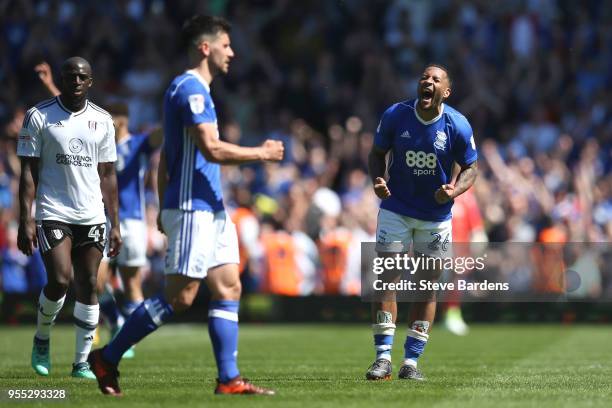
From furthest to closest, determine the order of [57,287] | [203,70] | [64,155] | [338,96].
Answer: [338,96]
[57,287]
[64,155]
[203,70]

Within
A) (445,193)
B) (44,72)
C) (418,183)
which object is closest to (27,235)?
(44,72)

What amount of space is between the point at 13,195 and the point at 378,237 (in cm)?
1475

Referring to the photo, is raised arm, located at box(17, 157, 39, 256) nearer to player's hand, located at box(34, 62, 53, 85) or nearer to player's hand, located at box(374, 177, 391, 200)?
player's hand, located at box(34, 62, 53, 85)

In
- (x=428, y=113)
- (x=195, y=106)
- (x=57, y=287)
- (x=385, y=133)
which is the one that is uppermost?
(x=428, y=113)

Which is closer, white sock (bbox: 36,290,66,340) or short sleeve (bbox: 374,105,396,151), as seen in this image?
white sock (bbox: 36,290,66,340)

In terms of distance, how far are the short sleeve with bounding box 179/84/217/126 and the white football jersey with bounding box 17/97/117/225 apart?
7.17 ft

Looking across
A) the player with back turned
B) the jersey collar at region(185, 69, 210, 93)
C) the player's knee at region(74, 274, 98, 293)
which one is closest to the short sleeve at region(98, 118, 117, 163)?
the player with back turned

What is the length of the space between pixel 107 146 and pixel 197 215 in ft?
7.96

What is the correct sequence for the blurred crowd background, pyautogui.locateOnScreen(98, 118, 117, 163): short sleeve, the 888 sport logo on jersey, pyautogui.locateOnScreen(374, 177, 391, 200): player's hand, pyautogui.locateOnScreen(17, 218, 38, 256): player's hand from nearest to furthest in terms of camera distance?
1. pyautogui.locateOnScreen(17, 218, 38, 256): player's hand
2. pyautogui.locateOnScreen(374, 177, 391, 200): player's hand
3. pyautogui.locateOnScreen(98, 118, 117, 163): short sleeve
4. the 888 sport logo on jersey
5. the blurred crowd background

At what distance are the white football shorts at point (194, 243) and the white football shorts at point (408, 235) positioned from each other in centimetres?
258

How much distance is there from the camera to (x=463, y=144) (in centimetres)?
1126

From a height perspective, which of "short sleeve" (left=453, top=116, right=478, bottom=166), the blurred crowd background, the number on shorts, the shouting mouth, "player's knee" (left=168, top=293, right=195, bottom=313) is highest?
the blurred crowd background

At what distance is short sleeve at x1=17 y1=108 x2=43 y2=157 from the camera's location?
10711mm

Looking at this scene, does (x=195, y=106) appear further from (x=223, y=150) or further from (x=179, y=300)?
(x=179, y=300)
